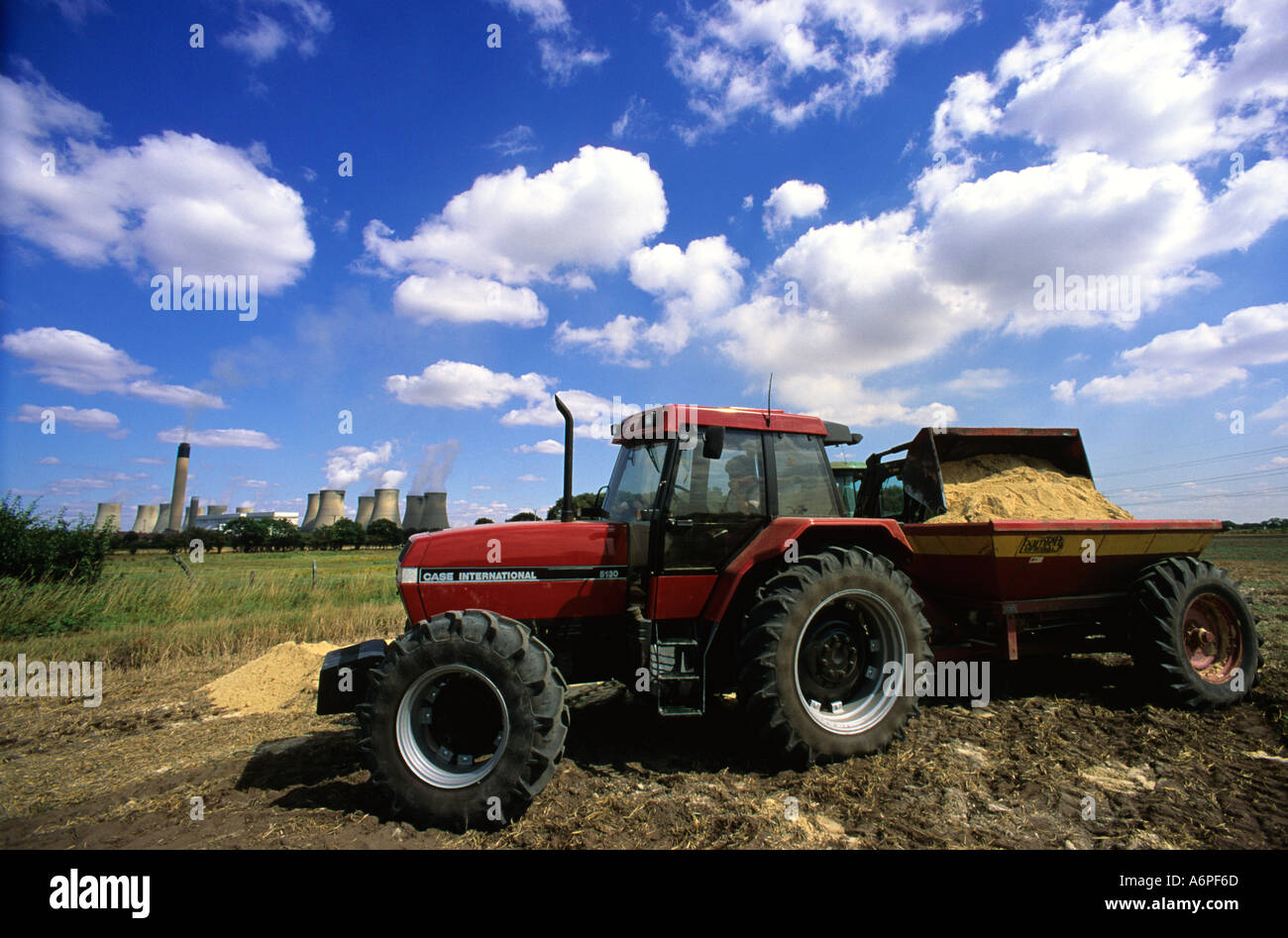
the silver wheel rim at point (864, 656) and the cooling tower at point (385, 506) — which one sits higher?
the cooling tower at point (385, 506)

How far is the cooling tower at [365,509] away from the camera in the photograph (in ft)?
179

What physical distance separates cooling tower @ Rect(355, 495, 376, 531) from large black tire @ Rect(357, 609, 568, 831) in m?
56.1

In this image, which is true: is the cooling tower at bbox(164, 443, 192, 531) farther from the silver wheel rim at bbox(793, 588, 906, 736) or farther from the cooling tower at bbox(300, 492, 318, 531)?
the silver wheel rim at bbox(793, 588, 906, 736)

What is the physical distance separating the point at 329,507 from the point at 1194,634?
6222cm

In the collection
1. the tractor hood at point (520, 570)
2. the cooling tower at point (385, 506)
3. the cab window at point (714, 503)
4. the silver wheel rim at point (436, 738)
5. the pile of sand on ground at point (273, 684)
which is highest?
the cooling tower at point (385, 506)

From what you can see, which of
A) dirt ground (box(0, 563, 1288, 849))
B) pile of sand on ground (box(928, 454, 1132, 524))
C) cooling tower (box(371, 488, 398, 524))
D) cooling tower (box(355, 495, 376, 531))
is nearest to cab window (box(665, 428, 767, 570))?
dirt ground (box(0, 563, 1288, 849))

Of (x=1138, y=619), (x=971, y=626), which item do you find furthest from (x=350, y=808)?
(x=1138, y=619)

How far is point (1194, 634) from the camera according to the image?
17.6 feet

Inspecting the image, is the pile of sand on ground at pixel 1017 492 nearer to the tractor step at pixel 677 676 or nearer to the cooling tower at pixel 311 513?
the tractor step at pixel 677 676

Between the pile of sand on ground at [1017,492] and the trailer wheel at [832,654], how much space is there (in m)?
1.41

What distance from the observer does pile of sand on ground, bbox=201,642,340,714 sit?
623cm

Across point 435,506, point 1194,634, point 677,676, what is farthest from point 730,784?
point 435,506

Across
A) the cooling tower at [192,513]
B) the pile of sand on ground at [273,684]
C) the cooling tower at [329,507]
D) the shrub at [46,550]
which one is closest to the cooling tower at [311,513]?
the cooling tower at [329,507]
